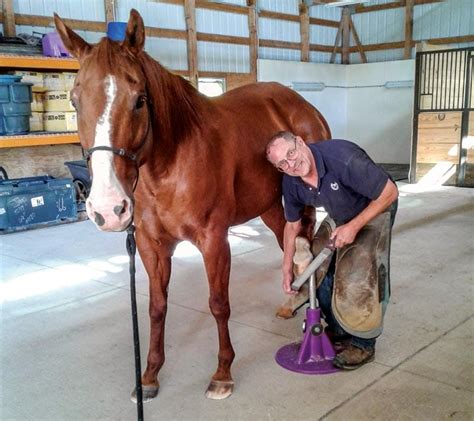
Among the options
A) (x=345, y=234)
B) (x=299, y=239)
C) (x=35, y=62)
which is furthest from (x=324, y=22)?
(x=345, y=234)

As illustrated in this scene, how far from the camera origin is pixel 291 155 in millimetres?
2180

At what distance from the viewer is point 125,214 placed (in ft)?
5.08

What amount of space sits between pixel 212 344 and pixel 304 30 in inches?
424

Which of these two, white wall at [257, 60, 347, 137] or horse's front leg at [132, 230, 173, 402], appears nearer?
horse's front leg at [132, 230, 173, 402]

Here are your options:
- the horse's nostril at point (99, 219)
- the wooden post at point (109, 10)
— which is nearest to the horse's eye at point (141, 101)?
the horse's nostril at point (99, 219)

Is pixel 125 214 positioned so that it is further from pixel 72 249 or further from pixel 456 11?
pixel 456 11

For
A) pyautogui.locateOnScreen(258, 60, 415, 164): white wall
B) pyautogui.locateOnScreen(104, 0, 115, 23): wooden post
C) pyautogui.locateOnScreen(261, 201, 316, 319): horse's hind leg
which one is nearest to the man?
pyautogui.locateOnScreen(261, 201, 316, 319): horse's hind leg

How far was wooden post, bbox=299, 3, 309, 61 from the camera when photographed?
11.9m

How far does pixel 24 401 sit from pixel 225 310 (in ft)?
3.18

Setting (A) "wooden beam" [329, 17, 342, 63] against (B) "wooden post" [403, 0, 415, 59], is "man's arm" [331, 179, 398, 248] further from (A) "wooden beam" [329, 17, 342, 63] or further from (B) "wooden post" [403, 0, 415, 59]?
(A) "wooden beam" [329, 17, 342, 63]

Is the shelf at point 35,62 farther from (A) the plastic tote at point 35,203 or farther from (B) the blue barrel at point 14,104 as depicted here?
(A) the plastic tote at point 35,203

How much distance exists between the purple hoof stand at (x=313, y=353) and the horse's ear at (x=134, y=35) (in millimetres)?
1433

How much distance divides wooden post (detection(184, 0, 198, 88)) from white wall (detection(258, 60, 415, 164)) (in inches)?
73.7

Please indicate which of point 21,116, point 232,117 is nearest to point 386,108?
point 21,116
